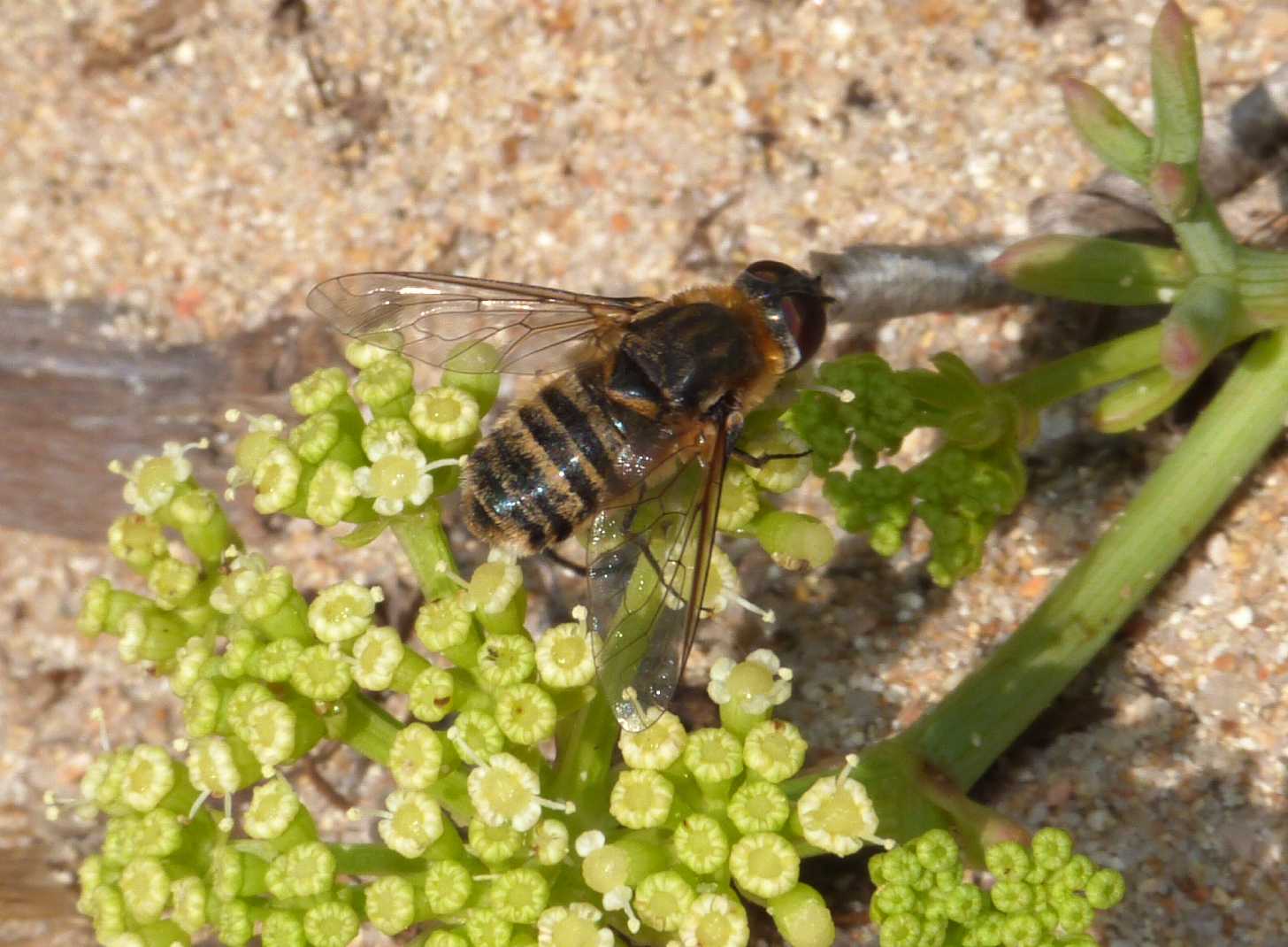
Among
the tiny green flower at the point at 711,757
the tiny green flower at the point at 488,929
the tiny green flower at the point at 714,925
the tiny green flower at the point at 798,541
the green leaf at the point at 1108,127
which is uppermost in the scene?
the green leaf at the point at 1108,127

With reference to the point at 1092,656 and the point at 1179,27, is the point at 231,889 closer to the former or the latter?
the point at 1092,656

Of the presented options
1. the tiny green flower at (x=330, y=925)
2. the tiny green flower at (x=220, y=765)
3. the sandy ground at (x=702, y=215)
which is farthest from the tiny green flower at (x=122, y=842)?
the sandy ground at (x=702, y=215)

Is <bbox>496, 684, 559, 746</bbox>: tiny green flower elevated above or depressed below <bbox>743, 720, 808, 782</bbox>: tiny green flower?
above

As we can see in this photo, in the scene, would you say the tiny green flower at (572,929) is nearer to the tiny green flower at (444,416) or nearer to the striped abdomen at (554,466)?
the striped abdomen at (554,466)

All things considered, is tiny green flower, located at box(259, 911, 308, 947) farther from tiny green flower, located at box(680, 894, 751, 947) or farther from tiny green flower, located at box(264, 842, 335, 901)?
tiny green flower, located at box(680, 894, 751, 947)

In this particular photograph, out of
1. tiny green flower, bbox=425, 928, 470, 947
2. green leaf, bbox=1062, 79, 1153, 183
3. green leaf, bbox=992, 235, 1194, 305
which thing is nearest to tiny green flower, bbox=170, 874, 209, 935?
tiny green flower, bbox=425, 928, 470, 947

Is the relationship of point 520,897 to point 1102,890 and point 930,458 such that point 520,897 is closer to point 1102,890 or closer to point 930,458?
point 1102,890

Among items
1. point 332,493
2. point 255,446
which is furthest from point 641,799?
point 255,446
